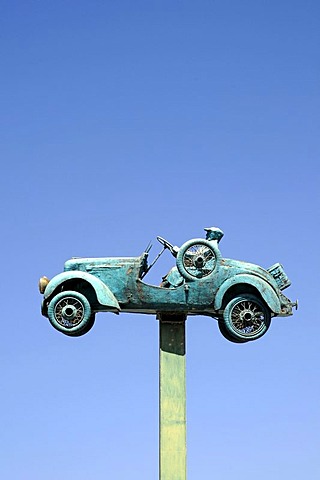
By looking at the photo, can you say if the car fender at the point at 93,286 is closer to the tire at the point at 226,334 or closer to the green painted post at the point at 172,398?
the green painted post at the point at 172,398

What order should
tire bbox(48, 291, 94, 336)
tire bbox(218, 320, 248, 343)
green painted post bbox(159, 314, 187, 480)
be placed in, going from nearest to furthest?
green painted post bbox(159, 314, 187, 480)
tire bbox(48, 291, 94, 336)
tire bbox(218, 320, 248, 343)

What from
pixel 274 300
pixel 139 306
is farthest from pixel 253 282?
pixel 139 306

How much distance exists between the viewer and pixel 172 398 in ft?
81.4

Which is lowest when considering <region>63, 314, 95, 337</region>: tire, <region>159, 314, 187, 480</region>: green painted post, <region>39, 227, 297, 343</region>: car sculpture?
<region>159, 314, 187, 480</region>: green painted post

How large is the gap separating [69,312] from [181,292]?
1967 millimetres

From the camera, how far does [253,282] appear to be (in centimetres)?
2478

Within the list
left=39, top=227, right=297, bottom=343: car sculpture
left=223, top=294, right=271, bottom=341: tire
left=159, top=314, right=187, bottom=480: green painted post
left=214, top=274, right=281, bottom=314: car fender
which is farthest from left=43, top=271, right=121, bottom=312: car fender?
left=223, top=294, right=271, bottom=341: tire

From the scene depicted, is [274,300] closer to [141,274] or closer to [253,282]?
[253,282]

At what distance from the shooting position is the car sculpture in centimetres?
2467

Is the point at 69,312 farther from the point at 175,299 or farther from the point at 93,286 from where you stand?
the point at 175,299

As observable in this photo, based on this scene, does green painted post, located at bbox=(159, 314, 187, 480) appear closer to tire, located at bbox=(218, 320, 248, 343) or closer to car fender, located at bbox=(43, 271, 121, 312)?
tire, located at bbox=(218, 320, 248, 343)

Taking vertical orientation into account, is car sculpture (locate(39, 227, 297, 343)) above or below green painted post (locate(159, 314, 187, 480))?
above

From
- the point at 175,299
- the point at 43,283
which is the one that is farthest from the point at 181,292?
the point at 43,283

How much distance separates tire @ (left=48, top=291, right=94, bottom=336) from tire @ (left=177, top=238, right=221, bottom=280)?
179 centimetres
